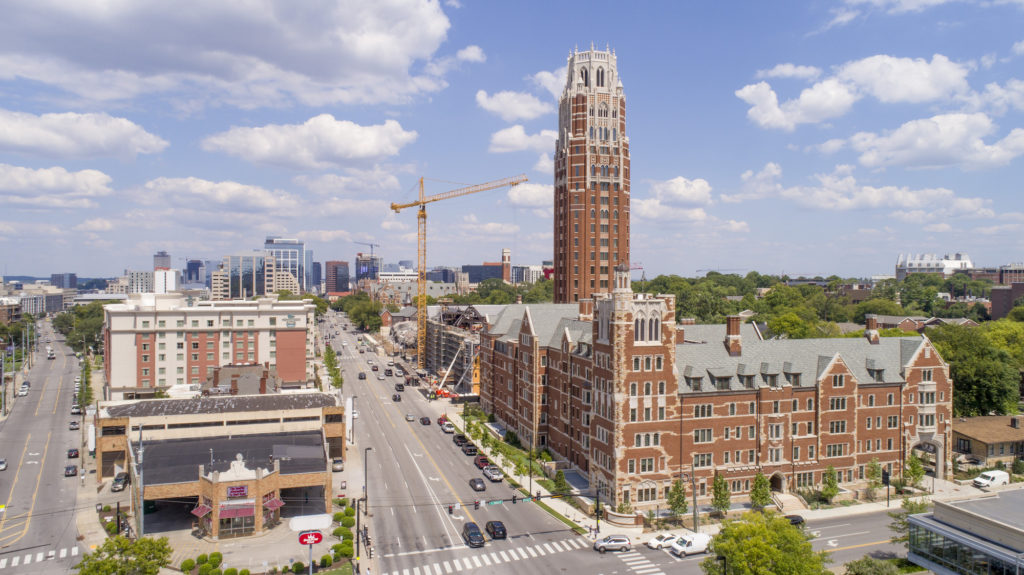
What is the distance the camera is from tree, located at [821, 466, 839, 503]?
3302 inches

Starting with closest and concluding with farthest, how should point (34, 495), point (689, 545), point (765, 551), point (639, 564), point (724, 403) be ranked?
point (765, 551) → point (639, 564) → point (689, 545) → point (724, 403) → point (34, 495)

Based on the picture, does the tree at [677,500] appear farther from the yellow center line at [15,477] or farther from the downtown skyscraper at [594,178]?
the yellow center line at [15,477]

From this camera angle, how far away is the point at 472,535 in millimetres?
72125

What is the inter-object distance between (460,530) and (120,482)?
166 ft

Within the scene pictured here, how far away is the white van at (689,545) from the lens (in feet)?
229

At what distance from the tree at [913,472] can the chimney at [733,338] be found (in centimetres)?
2600

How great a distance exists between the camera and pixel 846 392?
89375 mm

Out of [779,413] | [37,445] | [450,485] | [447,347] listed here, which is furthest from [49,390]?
[779,413]

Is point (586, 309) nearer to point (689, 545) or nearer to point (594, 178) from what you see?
point (594, 178)

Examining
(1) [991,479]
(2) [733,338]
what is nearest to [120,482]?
(2) [733,338]

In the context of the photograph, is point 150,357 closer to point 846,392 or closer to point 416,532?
point 416,532

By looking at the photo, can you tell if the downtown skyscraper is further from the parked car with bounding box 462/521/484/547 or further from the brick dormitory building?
the parked car with bounding box 462/521/484/547

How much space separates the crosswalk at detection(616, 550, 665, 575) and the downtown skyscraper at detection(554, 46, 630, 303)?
74914mm

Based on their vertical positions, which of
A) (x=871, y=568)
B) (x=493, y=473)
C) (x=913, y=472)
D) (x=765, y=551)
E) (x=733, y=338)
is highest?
(x=733, y=338)
